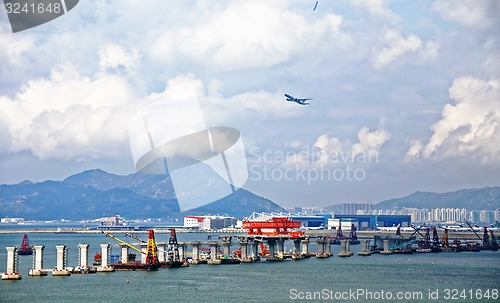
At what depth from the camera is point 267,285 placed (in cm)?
7981

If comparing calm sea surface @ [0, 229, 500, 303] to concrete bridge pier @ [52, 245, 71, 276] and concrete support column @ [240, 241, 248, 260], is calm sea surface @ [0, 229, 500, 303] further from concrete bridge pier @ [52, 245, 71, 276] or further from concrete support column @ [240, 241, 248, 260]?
concrete support column @ [240, 241, 248, 260]

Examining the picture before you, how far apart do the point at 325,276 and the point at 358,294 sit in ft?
61.6

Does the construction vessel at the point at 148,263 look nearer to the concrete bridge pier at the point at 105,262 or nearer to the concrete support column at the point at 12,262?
the concrete bridge pier at the point at 105,262

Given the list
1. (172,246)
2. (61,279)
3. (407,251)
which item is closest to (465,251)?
(407,251)

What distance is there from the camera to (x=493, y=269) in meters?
109

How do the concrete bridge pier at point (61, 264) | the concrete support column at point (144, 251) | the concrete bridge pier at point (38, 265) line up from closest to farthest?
the concrete bridge pier at point (38, 265), the concrete bridge pier at point (61, 264), the concrete support column at point (144, 251)

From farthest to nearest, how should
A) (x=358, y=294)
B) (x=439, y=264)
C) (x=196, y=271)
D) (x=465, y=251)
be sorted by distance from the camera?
(x=465, y=251), (x=439, y=264), (x=196, y=271), (x=358, y=294)

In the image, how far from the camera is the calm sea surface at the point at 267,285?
69188 mm

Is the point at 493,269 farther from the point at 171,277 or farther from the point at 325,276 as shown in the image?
the point at 171,277

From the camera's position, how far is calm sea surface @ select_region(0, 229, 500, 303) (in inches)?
2724

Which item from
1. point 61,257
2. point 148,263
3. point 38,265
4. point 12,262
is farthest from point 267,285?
point 12,262

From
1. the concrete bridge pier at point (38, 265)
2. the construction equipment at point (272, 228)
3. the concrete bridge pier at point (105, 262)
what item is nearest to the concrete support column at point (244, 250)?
the construction equipment at point (272, 228)

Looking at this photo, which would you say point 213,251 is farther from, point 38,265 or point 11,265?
point 11,265

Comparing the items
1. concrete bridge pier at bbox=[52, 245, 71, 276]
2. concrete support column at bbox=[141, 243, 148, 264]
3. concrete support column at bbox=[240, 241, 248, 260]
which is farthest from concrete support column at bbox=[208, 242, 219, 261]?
concrete bridge pier at bbox=[52, 245, 71, 276]
